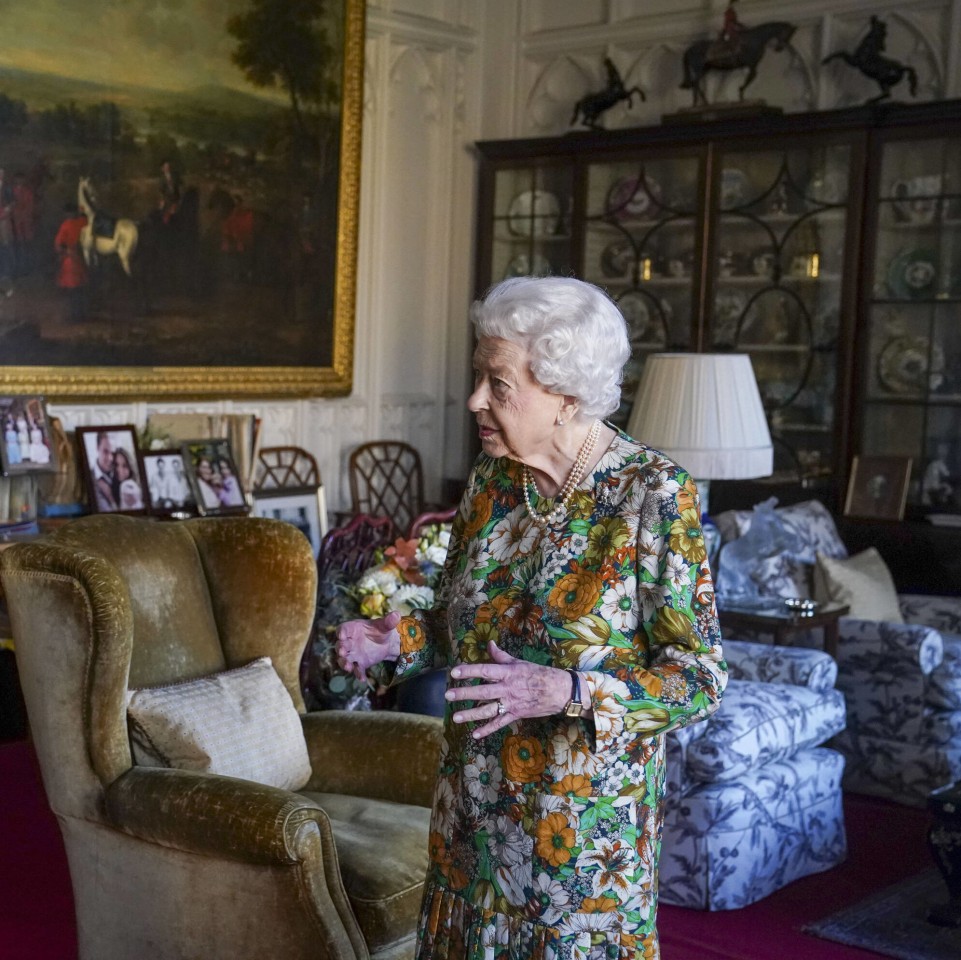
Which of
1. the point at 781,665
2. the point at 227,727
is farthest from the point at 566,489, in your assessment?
the point at 781,665

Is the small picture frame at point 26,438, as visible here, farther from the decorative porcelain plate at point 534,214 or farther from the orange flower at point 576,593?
the orange flower at point 576,593

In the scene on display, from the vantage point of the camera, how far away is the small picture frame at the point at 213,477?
5.72m

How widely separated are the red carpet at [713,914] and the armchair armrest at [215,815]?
866mm

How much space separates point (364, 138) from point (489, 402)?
5064 millimetres

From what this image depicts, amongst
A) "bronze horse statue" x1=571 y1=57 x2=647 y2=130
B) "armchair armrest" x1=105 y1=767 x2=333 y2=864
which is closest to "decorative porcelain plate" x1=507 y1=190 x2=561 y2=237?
"bronze horse statue" x1=571 y1=57 x2=647 y2=130

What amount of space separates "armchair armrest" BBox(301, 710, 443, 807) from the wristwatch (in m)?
1.33

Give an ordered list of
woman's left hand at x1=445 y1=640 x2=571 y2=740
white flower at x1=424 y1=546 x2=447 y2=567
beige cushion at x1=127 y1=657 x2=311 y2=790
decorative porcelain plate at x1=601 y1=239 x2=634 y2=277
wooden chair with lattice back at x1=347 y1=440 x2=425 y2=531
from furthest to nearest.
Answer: wooden chair with lattice back at x1=347 y1=440 x2=425 y2=531
decorative porcelain plate at x1=601 y1=239 x2=634 y2=277
white flower at x1=424 y1=546 x2=447 y2=567
beige cushion at x1=127 y1=657 x2=311 y2=790
woman's left hand at x1=445 y1=640 x2=571 y2=740

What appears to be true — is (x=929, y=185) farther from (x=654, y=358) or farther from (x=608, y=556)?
(x=608, y=556)

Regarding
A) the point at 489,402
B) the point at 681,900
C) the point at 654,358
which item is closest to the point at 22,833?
the point at 681,900

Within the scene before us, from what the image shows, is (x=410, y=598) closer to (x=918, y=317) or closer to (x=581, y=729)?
(x=581, y=729)

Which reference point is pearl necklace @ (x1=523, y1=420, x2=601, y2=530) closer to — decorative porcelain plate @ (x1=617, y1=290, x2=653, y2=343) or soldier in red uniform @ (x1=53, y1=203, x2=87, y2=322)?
soldier in red uniform @ (x1=53, y1=203, x2=87, y2=322)

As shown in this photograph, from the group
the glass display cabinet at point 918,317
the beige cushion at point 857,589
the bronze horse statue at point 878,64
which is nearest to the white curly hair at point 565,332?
the beige cushion at point 857,589

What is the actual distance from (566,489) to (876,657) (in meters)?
2.98

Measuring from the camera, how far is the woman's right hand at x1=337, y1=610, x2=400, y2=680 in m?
2.12
